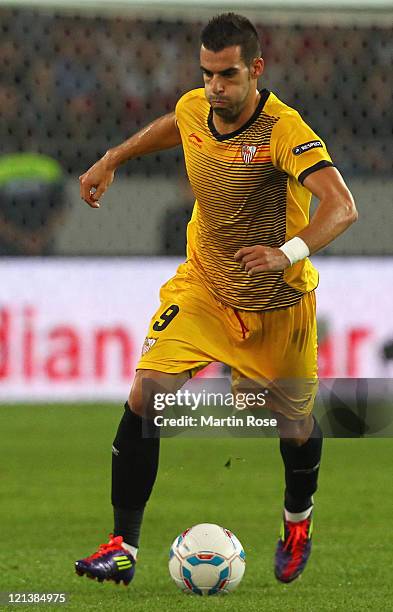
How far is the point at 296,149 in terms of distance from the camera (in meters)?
4.48

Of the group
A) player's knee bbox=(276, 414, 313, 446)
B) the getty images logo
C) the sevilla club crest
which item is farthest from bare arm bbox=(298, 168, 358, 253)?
player's knee bbox=(276, 414, 313, 446)

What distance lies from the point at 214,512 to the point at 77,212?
13.2ft

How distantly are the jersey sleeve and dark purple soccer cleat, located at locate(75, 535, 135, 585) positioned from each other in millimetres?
1456

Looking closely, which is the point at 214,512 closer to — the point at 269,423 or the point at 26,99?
the point at 269,423

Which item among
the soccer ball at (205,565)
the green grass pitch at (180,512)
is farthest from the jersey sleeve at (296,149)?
the green grass pitch at (180,512)

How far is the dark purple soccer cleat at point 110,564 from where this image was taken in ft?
15.2

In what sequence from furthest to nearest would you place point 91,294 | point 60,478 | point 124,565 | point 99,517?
1. point 91,294
2. point 60,478
3. point 99,517
4. point 124,565

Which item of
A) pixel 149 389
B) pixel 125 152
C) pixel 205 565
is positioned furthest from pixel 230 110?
pixel 205 565

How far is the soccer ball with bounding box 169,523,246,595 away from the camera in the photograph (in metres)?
4.79

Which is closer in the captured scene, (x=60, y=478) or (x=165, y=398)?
(x=165, y=398)

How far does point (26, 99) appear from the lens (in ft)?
33.8

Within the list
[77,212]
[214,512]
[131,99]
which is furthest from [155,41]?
[214,512]

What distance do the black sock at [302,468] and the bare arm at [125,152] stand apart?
123 cm

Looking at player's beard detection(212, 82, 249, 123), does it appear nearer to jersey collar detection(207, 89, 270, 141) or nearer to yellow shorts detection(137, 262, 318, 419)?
jersey collar detection(207, 89, 270, 141)
